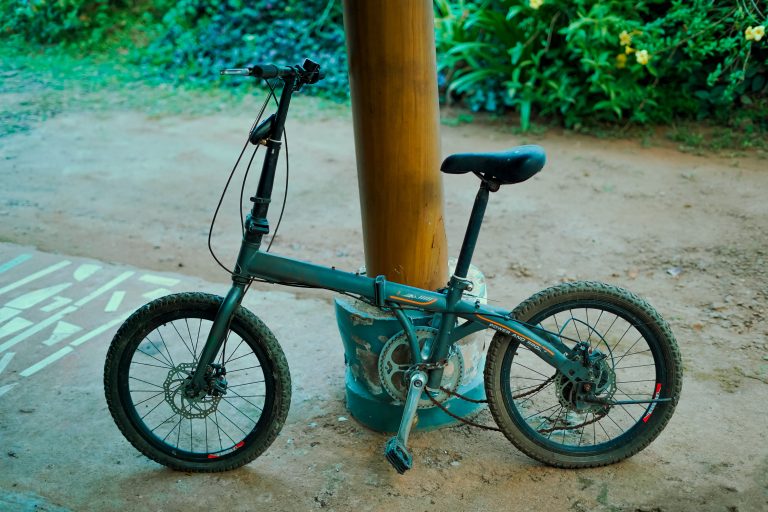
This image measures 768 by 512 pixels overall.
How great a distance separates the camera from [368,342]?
3.36 meters

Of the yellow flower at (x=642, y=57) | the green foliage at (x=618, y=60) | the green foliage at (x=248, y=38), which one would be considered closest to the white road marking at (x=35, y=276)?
the green foliage at (x=618, y=60)

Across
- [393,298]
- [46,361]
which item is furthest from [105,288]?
[393,298]

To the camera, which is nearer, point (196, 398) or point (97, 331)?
point (196, 398)

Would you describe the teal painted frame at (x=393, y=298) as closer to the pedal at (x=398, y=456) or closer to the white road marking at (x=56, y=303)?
the pedal at (x=398, y=456)

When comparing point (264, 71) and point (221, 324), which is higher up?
point (264, 71)

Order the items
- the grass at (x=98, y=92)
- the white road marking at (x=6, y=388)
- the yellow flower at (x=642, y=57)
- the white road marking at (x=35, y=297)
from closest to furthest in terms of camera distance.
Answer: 1. the white road marking at (x=6, y=388)
2. the white road marking at (x=35, y=297)
3. the yellow flower at (x=642, y=57)
4. the grass at (x=98, y=92)

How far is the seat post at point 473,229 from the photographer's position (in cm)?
295

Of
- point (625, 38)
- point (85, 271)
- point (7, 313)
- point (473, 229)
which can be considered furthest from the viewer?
point (625, 38)

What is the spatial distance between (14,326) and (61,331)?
12.2 inches

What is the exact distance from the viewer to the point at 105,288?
4.94m

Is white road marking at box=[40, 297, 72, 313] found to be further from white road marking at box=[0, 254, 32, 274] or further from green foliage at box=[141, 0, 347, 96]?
green foliage at box=[141, 0, 347, 96]

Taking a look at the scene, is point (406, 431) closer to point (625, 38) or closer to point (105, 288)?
point (105, 288)

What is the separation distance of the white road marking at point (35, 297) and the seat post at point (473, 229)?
9.97 feet

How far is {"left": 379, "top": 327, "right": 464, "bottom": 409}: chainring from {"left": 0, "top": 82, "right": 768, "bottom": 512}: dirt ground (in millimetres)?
315
